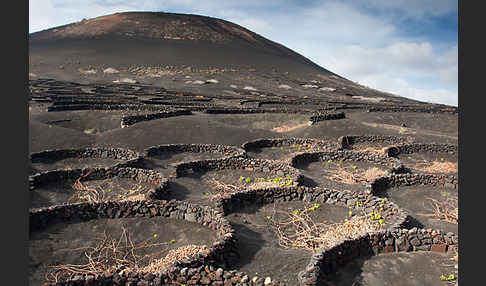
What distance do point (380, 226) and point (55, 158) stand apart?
18.3 meters

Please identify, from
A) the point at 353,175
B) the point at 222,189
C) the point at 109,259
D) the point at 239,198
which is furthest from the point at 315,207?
the point at 109,259

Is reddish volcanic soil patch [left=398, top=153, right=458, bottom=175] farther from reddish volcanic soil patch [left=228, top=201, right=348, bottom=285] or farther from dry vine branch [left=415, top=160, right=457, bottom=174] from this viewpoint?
reddish volcanic soil patch [left=228, top=201, right=348, bottom=285]

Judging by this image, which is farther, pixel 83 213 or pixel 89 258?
pixel 83 213

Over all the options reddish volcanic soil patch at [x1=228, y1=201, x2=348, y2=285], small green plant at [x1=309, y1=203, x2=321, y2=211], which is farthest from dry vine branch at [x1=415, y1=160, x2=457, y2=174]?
small green plant at [x1=309, y1=203, x2=321, y2=211]

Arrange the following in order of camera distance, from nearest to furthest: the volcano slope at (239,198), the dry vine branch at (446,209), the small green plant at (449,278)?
1. the small green plant at (449,278)
2. the volcano slope at (239,198)
3. the dry vine branch at (446,209)

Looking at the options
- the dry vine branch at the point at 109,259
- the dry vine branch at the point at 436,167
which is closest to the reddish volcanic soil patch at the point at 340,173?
the dry vine branch at the point at 436,167

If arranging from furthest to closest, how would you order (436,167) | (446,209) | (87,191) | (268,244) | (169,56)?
(169,56)
(436,167)
(87,191)
(446,209)
(268,244)

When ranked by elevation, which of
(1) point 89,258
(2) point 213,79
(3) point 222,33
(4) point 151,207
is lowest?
(1) point 89,258

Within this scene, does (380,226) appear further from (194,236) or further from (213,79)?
(213,79)

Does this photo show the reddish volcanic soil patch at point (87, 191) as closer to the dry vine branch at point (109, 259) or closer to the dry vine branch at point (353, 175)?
the dry vine branch at point (109, 259)

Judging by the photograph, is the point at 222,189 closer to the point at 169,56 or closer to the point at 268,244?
the point at 268,244

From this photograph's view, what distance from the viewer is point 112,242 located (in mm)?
11047
